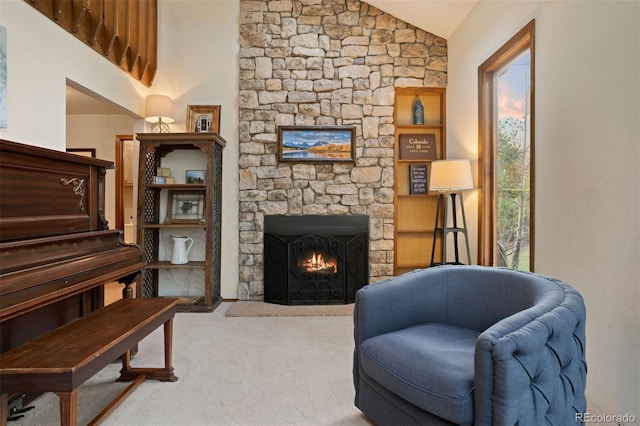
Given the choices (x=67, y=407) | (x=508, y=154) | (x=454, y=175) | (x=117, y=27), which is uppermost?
(x=117, y=27)

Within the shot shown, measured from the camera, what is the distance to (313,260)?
4.14 metres

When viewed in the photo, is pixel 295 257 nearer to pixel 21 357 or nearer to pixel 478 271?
pixel 478 271

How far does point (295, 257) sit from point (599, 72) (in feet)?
10.1

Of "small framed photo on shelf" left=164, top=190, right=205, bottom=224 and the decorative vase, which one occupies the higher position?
the decorative vase

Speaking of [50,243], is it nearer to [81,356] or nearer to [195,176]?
[81,356]

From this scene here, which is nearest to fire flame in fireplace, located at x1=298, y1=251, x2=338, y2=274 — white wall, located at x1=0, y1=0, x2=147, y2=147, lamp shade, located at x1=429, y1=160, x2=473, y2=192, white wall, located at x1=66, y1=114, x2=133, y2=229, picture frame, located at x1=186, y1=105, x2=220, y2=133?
lamp shade, located at x1=429, y1=160, x2=473, y2=192

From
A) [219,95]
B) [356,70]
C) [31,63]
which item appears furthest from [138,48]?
[356,70]

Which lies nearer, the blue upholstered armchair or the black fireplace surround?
the blue upholstered armchair

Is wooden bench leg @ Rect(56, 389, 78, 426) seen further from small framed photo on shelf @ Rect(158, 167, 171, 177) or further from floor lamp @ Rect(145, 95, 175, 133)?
floor lamp @ Rect(145, 95, 175, 133)

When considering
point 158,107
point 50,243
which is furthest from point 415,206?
point 50,243

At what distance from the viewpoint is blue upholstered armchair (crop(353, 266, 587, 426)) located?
3.87ft

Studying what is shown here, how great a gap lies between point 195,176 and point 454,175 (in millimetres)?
2778

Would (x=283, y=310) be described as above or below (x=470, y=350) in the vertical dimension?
below

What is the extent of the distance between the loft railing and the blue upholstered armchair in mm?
3114
